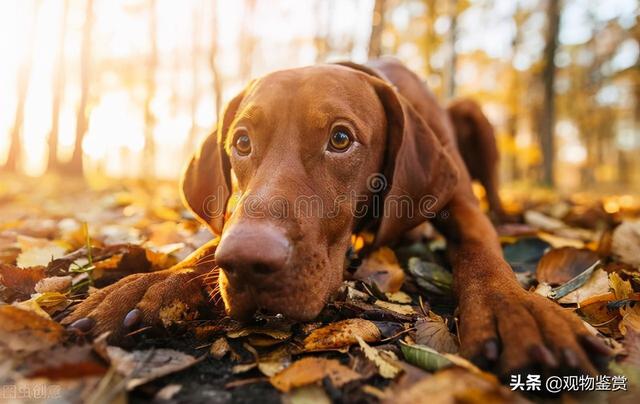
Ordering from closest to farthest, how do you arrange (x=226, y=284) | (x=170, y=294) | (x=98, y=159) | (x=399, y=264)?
1. (x=226, y=284)
2. (x=170, y=294)
3. (x=399, y=264)
4. (x=98, y=159)

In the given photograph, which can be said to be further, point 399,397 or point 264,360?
point 264,360

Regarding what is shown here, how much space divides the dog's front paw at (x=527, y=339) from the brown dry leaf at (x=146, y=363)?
95 cm

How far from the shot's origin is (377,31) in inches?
449

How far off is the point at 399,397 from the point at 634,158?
3800 cm

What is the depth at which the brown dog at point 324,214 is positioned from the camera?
1578 millimetres

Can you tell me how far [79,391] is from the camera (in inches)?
51.9

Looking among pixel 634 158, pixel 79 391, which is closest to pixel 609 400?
pixel 79 391

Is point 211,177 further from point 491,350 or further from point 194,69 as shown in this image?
point 194,69

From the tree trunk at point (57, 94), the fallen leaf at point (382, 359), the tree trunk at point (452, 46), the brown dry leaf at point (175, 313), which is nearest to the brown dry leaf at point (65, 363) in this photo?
the brown dry leaf at point (175, 313)

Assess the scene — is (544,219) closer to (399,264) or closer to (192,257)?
(399,264)

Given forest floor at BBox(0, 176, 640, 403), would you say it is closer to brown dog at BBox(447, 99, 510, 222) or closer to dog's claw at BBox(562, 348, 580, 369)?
dog's claw at BBox(562, 348, 580, 369)

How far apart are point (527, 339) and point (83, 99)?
17326 millimetres

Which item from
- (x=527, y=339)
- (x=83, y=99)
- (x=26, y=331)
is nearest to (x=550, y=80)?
(x=527, y=339)

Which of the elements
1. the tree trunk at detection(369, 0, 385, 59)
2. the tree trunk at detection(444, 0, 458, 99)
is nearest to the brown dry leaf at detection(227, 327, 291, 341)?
the tree trunk at detection(369, 0, 385, 59)
